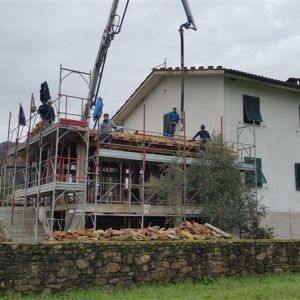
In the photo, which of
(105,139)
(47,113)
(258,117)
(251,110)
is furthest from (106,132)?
(258,117)

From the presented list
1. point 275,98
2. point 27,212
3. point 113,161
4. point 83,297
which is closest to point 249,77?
point 275,98

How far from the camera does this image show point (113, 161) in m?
18.7

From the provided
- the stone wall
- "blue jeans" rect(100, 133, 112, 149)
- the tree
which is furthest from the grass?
"blue jeans" rect(100, 133, 112, 149)

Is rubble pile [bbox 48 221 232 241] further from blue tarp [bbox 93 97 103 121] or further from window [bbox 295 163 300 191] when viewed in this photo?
window [bbox 295 163 300 191]

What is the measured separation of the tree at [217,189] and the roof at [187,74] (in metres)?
3.77

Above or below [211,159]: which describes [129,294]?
below

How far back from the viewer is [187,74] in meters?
22.4

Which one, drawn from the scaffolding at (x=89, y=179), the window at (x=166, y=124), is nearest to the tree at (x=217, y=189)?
the scaffolding at (x=89, y=179)

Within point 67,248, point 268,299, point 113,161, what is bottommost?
point 268,299

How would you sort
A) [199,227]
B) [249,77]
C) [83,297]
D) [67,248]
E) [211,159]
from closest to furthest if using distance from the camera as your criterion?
1. [83,297]
2. [67,248]
3. [199,227]
4. [211,159]
5. [249,77]

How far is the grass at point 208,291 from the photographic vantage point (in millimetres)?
9488

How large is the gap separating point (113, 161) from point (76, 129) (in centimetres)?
249

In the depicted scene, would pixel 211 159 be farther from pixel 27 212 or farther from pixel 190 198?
pixel 27 212

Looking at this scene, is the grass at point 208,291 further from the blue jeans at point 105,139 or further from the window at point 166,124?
the window at point 166,124
